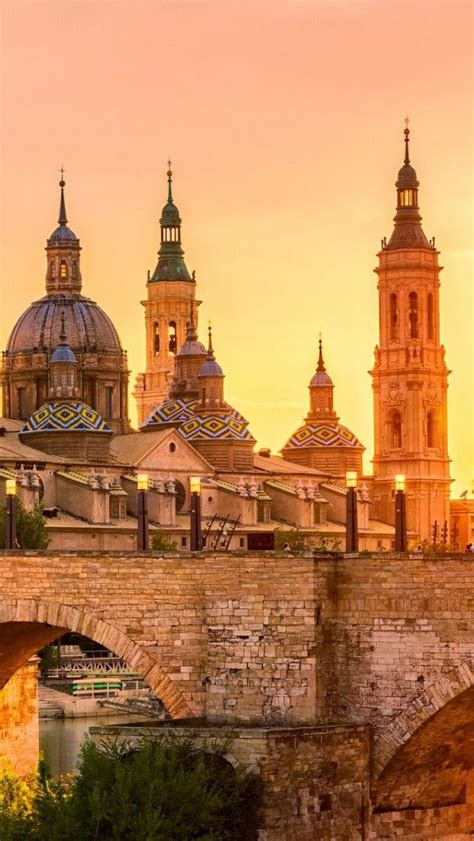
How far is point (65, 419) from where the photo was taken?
10794cm

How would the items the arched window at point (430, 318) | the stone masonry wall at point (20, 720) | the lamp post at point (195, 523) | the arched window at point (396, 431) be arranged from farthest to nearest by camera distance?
the arched window at point (430, 318) → the arched window at point (396, 431) → the stone masonry wall at point (20, 720) → the lamp post at point (195, 523)

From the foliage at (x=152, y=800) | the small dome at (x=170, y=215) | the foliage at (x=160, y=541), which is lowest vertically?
the foliage at (x=152, y=800)

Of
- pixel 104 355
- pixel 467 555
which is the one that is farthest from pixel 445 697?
pixel 104 355

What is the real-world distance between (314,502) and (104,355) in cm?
1489

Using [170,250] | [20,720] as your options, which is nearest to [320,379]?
[170,250]

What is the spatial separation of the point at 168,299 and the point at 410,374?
2153cm

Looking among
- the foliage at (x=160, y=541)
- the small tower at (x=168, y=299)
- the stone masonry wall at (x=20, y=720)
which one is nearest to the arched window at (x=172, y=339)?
the small tower at (x=168, y=299)

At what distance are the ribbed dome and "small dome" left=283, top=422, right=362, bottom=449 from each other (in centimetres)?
1057

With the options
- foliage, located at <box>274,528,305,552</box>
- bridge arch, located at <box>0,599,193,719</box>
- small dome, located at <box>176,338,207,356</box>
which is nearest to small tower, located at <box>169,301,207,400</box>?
small dome, located at <box>176,338,207,356</box>

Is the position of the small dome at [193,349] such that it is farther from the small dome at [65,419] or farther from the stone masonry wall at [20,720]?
the stone masonry wall at [20,720]

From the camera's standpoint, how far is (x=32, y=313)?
126 meters

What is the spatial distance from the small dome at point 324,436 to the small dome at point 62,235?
15.6m

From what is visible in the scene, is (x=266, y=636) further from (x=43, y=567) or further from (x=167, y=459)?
(x=167, y=459)

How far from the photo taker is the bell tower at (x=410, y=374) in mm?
126625
